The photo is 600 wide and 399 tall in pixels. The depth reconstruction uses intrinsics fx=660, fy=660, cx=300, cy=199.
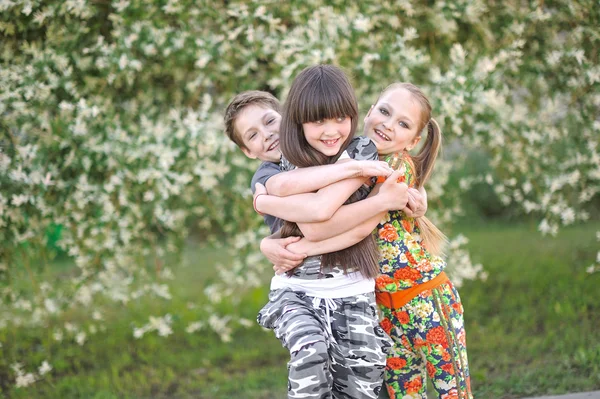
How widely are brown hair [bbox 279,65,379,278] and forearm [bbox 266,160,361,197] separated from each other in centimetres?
6

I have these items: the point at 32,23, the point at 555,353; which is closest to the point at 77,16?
the point at 32,23

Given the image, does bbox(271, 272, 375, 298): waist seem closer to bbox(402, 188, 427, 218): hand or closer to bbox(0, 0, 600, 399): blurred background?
bbox(402, 188, 427, 218): hand

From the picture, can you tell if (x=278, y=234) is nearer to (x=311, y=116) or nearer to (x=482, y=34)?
(x=311, y=116)

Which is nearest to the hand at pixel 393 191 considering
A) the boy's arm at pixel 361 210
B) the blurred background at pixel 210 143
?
the boy's arm at pixel 361 210

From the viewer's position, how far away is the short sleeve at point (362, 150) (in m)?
2.42

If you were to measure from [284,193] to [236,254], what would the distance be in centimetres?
224

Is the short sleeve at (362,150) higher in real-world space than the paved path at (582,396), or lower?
higher

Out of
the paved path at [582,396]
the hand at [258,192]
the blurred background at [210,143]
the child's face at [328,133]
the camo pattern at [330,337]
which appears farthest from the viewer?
the blurred background at [210,143]

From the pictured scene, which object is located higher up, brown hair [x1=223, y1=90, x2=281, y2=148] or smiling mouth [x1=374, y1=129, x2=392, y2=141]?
brown hair [x1=223, y1=90, x2=281, y2=148]

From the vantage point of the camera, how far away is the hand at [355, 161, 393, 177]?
7.57 ft

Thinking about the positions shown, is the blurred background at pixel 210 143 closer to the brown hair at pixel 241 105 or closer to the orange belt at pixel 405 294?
the brown hair at pixel 241 105

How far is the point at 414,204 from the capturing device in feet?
8.25

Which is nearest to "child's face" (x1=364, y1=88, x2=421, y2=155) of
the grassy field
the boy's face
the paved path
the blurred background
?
the boy's face

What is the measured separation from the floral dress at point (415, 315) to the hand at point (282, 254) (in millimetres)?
357
